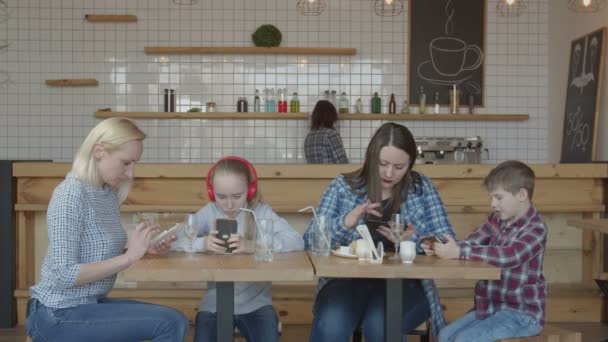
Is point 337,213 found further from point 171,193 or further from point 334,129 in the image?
point 334,129

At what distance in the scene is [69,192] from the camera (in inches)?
92.2

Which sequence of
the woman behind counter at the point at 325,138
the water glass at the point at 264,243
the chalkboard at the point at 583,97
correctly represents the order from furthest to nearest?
the woman behind counter at the point at 325,138 < the chalkboard at the point at 583,97 < the water glass at the point at 264,243

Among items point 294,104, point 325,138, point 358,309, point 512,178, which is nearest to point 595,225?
point 512,178

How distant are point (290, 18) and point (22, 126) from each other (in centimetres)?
263

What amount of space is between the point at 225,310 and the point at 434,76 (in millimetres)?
4896

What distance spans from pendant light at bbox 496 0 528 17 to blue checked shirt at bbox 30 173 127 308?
516 cm

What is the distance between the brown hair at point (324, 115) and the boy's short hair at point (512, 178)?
3.67 m

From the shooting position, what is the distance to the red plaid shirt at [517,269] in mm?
2576

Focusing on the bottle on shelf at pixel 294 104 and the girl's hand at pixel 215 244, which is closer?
the girl's hand at pixel 215 244

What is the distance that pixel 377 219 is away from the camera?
2938 mm

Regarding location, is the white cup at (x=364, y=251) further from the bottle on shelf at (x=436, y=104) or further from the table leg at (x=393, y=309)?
the bottle on shelf at (x=436, y=104)

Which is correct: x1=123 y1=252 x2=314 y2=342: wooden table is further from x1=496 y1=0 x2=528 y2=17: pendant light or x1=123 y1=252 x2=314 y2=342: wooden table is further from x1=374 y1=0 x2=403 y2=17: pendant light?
x1=496 y1=0 x2=528 y2=17: pendant light

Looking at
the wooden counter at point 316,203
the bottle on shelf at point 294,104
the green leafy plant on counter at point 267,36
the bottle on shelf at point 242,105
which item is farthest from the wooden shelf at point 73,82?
the wooden counter at point 316,203

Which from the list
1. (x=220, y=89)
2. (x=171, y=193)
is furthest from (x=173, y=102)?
(x=171, y=193)
